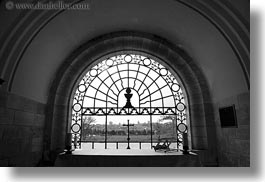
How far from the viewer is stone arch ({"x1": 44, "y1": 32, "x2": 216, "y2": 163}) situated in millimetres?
2996

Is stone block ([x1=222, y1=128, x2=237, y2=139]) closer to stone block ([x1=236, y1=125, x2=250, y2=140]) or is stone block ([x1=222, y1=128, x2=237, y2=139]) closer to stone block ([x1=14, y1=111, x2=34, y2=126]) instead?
stone block ([x1=236, y1=125, x2=250, y2=140])

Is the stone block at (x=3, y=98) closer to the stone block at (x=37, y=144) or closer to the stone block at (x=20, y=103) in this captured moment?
the stone block at (x=20, y=103)

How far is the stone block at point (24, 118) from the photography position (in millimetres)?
2227

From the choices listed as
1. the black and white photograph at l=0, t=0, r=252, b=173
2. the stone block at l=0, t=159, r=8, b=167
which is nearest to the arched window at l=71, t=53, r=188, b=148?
the black and white photograph at l=0, t=0, r=252, b=173

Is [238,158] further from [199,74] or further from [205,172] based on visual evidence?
[199,74]

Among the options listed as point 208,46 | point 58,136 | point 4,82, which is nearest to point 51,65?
point 4,82

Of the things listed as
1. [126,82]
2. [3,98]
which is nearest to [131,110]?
[126,82]

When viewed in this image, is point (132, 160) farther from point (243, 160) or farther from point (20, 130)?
point (20, 130)

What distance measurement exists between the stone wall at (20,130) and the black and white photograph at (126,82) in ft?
0.05

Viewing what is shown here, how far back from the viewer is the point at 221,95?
2.67 meters

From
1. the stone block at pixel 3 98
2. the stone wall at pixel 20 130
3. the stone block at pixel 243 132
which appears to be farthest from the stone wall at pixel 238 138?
the stone block at pixel 3 98

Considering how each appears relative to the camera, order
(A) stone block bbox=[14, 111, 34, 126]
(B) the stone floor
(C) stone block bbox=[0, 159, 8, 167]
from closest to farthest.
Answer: (C) stone block bbox=[0, 159, 8, 167]
(B) the stone floor
(A) stone block bbox=[14, 111, 34, 126]

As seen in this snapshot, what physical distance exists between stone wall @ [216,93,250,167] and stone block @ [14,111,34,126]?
9.55ft

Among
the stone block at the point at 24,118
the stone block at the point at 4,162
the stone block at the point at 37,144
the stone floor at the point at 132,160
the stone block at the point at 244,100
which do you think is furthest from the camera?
the stone block at the point at 37,144
